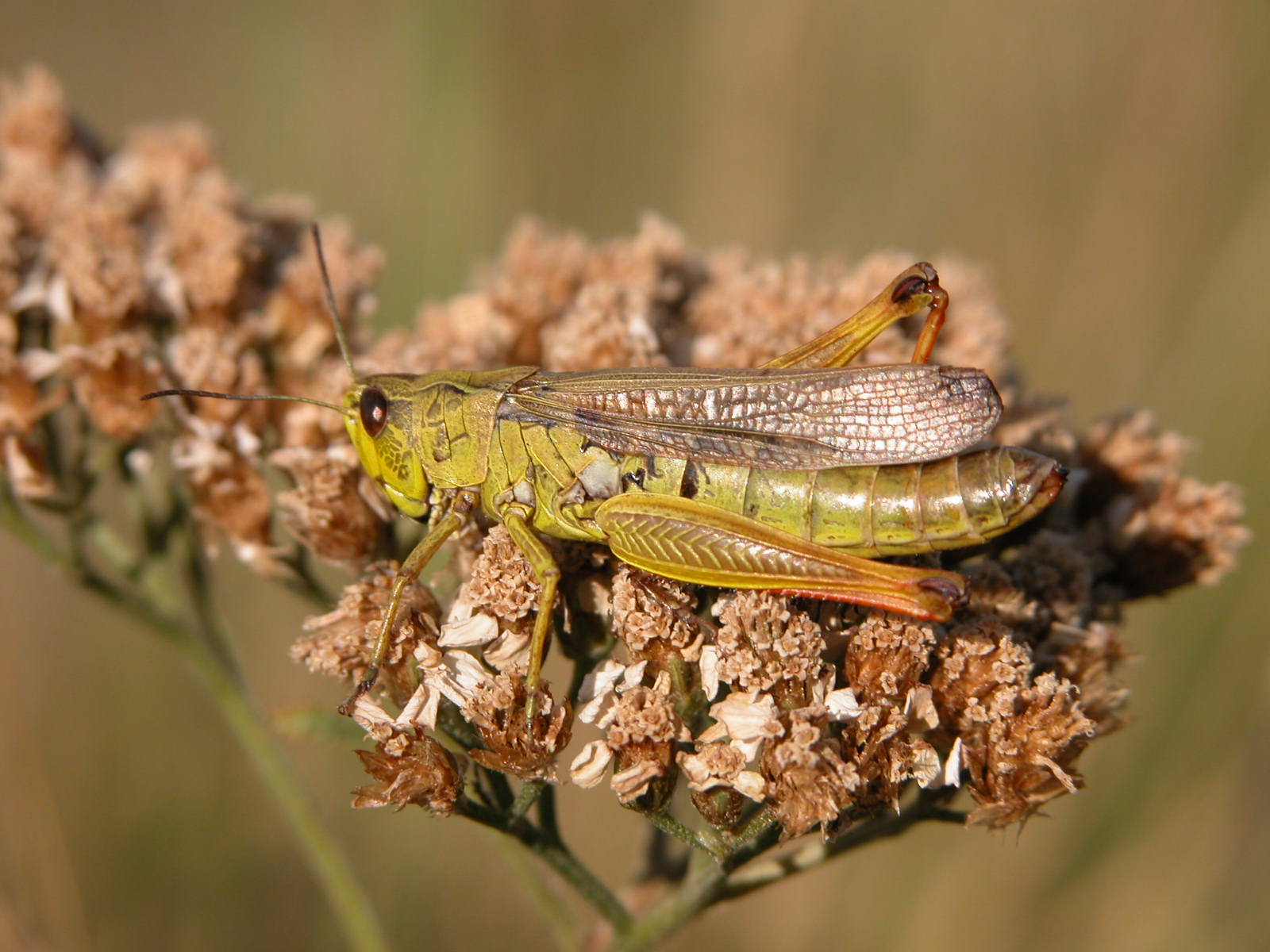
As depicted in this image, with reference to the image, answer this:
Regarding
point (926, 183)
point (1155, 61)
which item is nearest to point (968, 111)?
point (926, 183)

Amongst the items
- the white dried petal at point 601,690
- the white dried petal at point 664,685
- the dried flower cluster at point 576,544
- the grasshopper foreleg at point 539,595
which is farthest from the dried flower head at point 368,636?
the white dried petal at point 664,685

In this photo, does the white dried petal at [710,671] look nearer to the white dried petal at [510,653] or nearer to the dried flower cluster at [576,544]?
the dried flower cluster at [576,544]

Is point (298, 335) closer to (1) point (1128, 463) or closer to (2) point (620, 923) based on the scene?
(2) point (620, 923)

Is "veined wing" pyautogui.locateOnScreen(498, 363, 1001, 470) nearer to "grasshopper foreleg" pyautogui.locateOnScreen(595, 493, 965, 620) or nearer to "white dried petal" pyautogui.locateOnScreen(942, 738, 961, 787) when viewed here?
"grasshopper foreleg" pyautogui.locateOnScreen(595, 493, 965, 620)

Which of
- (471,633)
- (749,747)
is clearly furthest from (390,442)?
(749,747)

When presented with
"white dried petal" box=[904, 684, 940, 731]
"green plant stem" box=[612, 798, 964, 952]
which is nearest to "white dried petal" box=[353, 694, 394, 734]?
"green plant stem" box=[612, 798, 964, 952]

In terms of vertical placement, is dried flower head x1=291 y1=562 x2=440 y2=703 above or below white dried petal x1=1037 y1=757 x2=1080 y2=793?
below

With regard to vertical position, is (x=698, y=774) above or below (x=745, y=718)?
below

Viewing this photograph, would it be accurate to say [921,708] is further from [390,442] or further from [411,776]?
[390,442]
